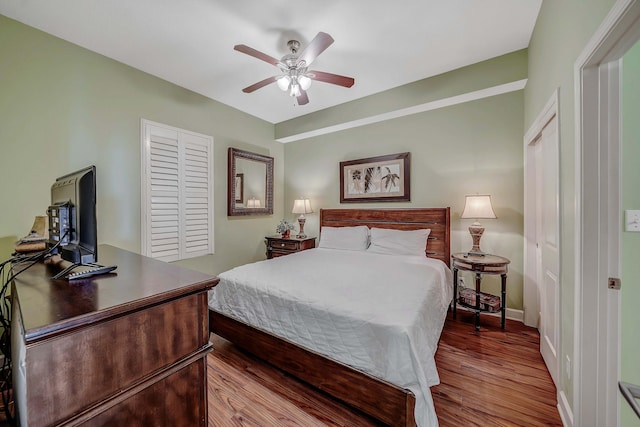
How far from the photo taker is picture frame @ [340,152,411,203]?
351cm

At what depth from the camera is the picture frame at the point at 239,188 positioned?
388cm

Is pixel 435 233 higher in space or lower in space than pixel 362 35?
lower

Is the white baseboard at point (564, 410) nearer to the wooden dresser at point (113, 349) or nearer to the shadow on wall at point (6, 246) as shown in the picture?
the wooden dresser at point (113, 349)

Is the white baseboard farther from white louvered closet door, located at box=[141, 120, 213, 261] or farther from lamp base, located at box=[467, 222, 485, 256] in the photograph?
white louvered closet door, located at box=[141, 120, 213, 261]

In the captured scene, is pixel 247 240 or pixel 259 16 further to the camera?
pixel 247 240

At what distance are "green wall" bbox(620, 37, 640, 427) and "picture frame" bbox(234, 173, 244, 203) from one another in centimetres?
379

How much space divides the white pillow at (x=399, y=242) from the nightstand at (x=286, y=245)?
1117 millimetres

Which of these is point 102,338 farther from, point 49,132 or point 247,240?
point 247,240

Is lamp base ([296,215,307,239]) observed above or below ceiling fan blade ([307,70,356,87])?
below

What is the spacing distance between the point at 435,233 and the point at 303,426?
98.5 inches

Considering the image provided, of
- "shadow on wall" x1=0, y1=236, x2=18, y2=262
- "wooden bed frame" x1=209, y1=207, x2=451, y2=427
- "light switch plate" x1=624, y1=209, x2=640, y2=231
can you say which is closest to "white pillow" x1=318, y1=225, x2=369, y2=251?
"wooden bed frame" x1=209, y1=207, x2=451, y2=427

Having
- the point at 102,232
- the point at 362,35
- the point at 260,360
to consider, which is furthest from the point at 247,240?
the point at 362,35

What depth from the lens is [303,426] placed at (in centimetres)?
154

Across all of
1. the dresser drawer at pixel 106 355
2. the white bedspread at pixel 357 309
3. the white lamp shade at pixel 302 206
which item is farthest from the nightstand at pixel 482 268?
the dresser drawer at pixel 106 355
